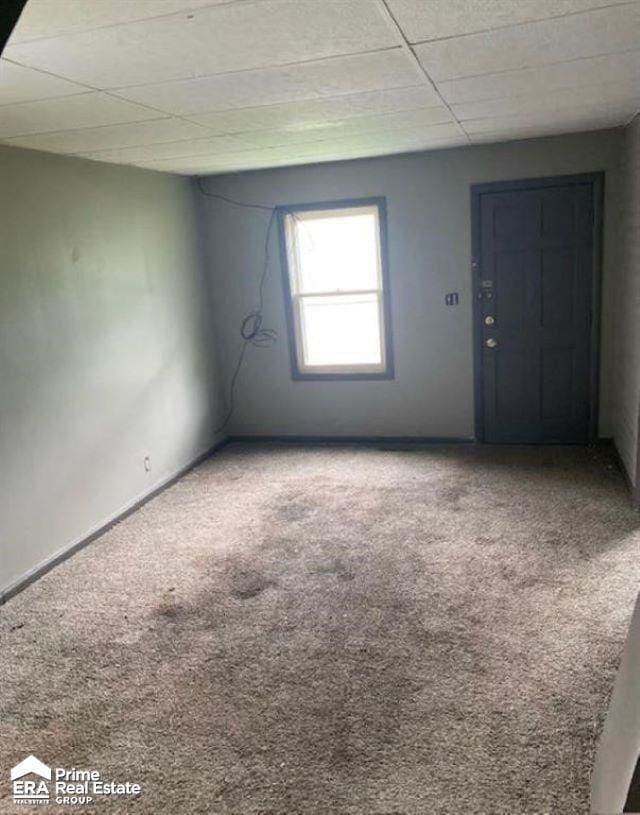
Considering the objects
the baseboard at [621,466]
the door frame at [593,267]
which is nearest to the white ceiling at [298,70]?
the door frame at [593,267]

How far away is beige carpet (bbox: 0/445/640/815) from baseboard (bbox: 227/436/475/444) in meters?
0.96

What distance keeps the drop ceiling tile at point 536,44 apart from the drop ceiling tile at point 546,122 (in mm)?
1245

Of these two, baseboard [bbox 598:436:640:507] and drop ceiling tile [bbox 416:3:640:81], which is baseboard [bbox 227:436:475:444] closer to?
baseboard [bbox 598:436:640:507]

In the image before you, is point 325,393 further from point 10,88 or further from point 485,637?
point 10,88

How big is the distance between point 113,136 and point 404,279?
2.59 metres

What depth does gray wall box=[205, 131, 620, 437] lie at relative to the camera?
186 inches

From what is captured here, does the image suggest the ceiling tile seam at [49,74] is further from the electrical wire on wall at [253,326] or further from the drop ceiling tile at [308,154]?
the electrical wire on wall at [253,326]

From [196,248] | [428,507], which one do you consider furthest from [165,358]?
[428,507]

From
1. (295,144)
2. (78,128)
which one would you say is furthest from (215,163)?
(78,128)

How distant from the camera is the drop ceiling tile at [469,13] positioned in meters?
1.82

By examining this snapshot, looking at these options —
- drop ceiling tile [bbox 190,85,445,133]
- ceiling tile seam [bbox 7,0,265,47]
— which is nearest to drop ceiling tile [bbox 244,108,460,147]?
drop ceiling tile [bbox 190,85,445,133]

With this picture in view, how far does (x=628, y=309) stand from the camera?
4223 mm

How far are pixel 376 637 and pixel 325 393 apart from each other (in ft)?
10.0

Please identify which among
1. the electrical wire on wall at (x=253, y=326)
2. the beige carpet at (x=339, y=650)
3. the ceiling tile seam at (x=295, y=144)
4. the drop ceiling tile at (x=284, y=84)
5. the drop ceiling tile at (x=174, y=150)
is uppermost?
the ceiling tile seam at (x=295, y=144)
